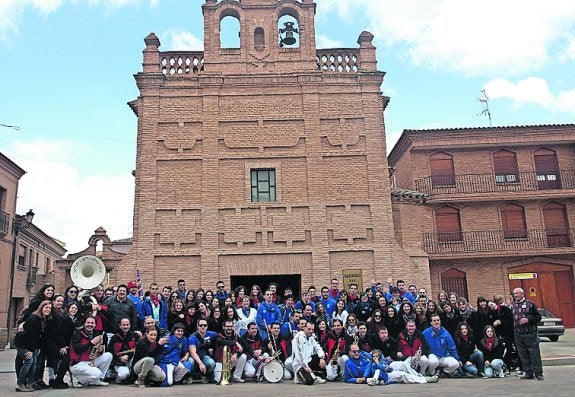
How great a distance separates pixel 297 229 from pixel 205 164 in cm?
373

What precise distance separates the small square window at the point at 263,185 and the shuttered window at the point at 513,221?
12535 mm

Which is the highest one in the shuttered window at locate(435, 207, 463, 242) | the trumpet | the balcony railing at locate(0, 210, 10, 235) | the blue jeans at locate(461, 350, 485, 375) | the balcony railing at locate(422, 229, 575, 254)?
the balcony railing at locate(0, 210, 10, 235)

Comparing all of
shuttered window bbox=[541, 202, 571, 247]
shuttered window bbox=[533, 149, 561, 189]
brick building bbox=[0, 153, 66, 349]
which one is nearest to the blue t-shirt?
brick building bbox=[0, 153, 66, 349]

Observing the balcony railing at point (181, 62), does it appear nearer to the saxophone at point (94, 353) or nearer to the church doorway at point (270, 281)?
the church doorway at point (270, 281)

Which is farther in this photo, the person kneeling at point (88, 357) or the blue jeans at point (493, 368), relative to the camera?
the blue jeans at point (493, 368)

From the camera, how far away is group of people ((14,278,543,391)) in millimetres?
8953

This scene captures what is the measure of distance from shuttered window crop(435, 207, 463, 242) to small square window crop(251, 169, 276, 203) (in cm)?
1003

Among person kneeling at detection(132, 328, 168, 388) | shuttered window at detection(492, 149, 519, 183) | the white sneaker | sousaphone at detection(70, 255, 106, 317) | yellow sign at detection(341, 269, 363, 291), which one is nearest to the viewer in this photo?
person kneeling at detection(132, 328, 168, 388)

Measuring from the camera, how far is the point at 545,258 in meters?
23.5

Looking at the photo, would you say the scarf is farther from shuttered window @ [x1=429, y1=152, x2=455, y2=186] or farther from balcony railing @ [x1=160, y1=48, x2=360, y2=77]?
shuttered window @ [x1=429, y1=152, x2=455, y2=186]

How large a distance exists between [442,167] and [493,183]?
245 cm

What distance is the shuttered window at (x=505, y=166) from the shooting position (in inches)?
956

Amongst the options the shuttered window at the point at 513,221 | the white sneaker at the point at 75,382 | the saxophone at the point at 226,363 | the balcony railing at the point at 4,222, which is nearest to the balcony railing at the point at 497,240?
the shuttered window at the point at 513,221

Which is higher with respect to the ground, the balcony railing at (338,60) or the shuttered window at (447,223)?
the balcony railing at (338,60)
